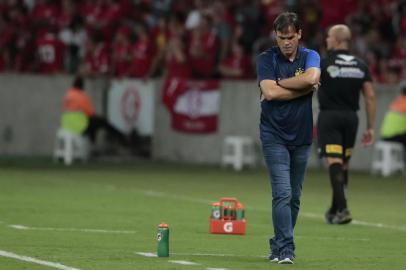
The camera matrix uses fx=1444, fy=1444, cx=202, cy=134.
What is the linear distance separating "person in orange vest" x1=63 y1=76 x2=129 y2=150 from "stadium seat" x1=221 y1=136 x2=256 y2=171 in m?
2.70

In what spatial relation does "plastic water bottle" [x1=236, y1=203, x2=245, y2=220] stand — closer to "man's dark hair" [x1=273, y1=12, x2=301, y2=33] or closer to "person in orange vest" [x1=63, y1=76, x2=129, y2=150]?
"man's dark hair" [x1=273, y1=12, x2=301, y2=33]

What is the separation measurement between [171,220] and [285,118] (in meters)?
4.95

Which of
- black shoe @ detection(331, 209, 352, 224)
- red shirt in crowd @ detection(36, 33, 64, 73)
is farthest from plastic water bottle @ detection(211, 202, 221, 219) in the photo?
red shirt in crowd @ detection(36, 33, 64, 73)

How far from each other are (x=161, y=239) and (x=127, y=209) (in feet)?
21.0

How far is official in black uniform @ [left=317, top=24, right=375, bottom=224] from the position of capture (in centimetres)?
1731

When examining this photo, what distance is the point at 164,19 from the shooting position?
1287 inches

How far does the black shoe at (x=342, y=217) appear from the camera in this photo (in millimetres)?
17078

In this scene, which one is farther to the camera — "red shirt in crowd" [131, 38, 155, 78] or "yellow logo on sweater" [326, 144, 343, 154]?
"red shirt in crowd" [131, 38, 155, 78]

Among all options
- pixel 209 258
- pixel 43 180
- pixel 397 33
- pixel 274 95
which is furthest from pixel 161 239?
pixel 397 33

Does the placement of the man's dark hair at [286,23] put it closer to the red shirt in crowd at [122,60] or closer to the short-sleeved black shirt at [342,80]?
the short-sleeved black shirt at [342,80]

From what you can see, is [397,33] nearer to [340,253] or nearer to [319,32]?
[319,32]

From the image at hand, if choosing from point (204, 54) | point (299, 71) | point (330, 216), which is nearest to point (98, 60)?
point (204, 54)

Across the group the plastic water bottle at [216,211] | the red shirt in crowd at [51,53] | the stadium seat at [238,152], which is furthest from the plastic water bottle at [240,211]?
the red shirt in crowd at [51,53]

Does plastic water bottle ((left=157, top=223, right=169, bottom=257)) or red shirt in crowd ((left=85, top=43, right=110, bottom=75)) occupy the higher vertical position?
red shirt in crowd ((left=85, top=43, right=110, bottom=75))
